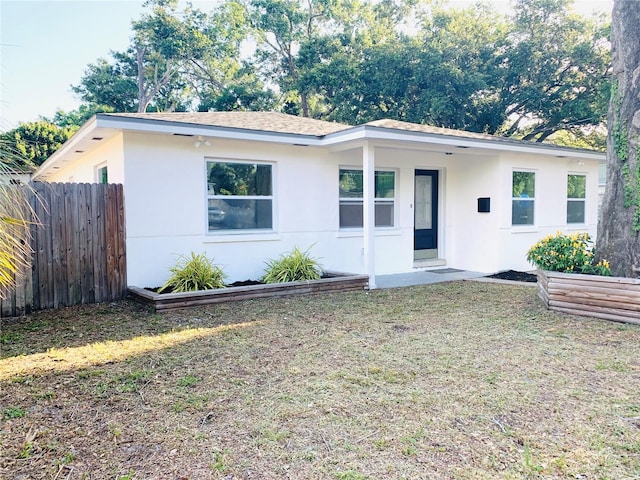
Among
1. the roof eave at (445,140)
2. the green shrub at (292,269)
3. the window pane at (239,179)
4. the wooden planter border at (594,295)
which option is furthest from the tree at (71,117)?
the wooden planter border at (594,295)

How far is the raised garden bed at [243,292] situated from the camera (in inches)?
253

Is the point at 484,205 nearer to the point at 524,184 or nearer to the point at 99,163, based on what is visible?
the point at 524,184

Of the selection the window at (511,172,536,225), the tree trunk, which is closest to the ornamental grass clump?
the tree trunk

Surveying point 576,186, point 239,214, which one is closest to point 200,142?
point 239,214

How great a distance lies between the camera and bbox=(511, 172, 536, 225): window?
10555 mm

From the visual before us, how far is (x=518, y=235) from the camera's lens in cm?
1058

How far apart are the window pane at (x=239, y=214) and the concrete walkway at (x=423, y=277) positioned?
251 centimetres

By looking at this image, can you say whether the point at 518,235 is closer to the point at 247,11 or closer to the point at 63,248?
the point at 63,248

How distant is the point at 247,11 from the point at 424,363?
27011mm

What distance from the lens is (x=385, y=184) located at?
33.2ft

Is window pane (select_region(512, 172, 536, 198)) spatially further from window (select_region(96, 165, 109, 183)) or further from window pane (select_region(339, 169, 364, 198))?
window (select_region(96, 165, 109, 183))

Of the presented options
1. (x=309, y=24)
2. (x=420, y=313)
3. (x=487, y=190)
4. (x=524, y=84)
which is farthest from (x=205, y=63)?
(x=420, y=313)

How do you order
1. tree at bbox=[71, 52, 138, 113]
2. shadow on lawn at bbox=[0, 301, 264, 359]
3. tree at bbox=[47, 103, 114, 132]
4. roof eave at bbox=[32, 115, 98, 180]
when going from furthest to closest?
tree at bbox=[47, 103, 114, 132] < tree at bbox=[71, 52, 138, 113] < roof eave at bbox=[32, 115, 98, 180] < shadow on lawn at bbox=[0, 301, 264, 359]

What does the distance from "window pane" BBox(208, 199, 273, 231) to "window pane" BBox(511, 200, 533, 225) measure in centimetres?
573
